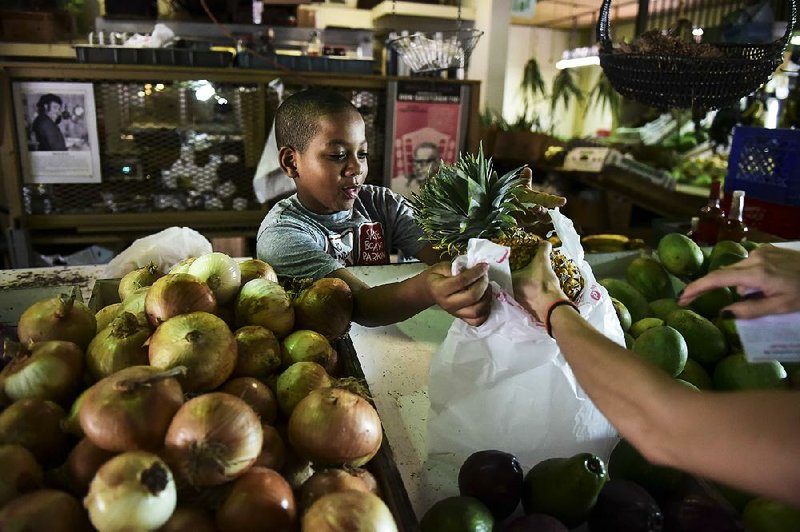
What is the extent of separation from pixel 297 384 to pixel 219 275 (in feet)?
1.34

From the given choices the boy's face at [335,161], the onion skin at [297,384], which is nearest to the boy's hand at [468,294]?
the onion skin at [297,384]

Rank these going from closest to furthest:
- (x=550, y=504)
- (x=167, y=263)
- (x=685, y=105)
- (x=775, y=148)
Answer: (x=550, y=504) < (x=167, y=263) < (x=685, y=105) < (x=775, y=148)

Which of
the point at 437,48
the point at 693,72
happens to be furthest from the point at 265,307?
the point at 437,48

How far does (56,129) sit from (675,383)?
3961mm

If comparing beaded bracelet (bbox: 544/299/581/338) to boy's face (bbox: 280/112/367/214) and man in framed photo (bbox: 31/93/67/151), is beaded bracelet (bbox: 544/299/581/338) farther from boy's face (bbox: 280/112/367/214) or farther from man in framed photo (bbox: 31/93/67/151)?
man in framed photo (bbox: 31/93/67/151)

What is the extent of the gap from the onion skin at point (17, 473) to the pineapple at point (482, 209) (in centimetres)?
105

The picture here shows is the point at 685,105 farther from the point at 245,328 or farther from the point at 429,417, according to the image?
the point at 245,328

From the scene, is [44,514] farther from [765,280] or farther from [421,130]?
[421,130]

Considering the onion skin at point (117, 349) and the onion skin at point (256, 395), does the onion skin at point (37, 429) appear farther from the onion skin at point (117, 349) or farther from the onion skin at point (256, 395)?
the onion skin at point (256, 395)

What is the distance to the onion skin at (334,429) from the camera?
1050 mm

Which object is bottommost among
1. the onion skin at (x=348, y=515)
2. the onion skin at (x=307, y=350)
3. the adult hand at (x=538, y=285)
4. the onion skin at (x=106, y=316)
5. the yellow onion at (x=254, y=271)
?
the onion skin at (x=348, y=515)

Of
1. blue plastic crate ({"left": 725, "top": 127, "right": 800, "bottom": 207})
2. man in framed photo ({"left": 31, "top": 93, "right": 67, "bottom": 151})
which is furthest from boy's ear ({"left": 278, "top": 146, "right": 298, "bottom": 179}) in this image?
blue plastic crate ({"left": 725, "top": 127, "right": 800, "bottom": 207})

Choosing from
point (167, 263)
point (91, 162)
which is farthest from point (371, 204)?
point (91, 162)

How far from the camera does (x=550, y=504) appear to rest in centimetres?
110
